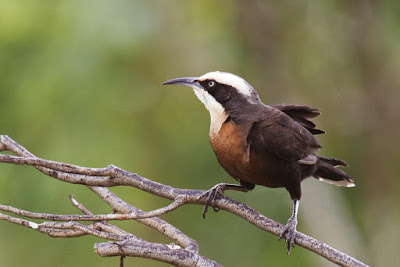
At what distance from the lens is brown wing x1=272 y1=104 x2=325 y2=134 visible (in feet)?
15.4

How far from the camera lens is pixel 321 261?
29.2 ft

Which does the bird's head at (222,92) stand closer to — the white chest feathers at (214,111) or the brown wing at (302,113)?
the white chest feathers at (214,111)

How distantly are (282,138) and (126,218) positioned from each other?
1.38m

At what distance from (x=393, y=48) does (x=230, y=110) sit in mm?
5020

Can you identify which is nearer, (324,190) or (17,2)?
(17,2)

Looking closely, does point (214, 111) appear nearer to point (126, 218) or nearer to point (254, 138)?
point (254, 138)

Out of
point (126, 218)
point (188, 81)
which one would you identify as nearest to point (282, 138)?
point (188, 81)

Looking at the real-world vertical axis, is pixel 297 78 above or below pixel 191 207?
above

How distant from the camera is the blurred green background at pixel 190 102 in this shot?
7688mm

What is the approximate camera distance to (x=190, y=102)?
8.59 m

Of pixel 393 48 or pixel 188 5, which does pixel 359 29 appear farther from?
pixel 188 5

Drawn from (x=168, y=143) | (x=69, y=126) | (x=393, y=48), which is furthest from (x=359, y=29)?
(x=69, y=126)

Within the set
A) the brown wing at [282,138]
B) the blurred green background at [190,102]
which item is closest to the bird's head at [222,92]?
the brown wing at [282,138]

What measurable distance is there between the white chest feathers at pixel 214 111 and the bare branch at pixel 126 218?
0.58 meters
